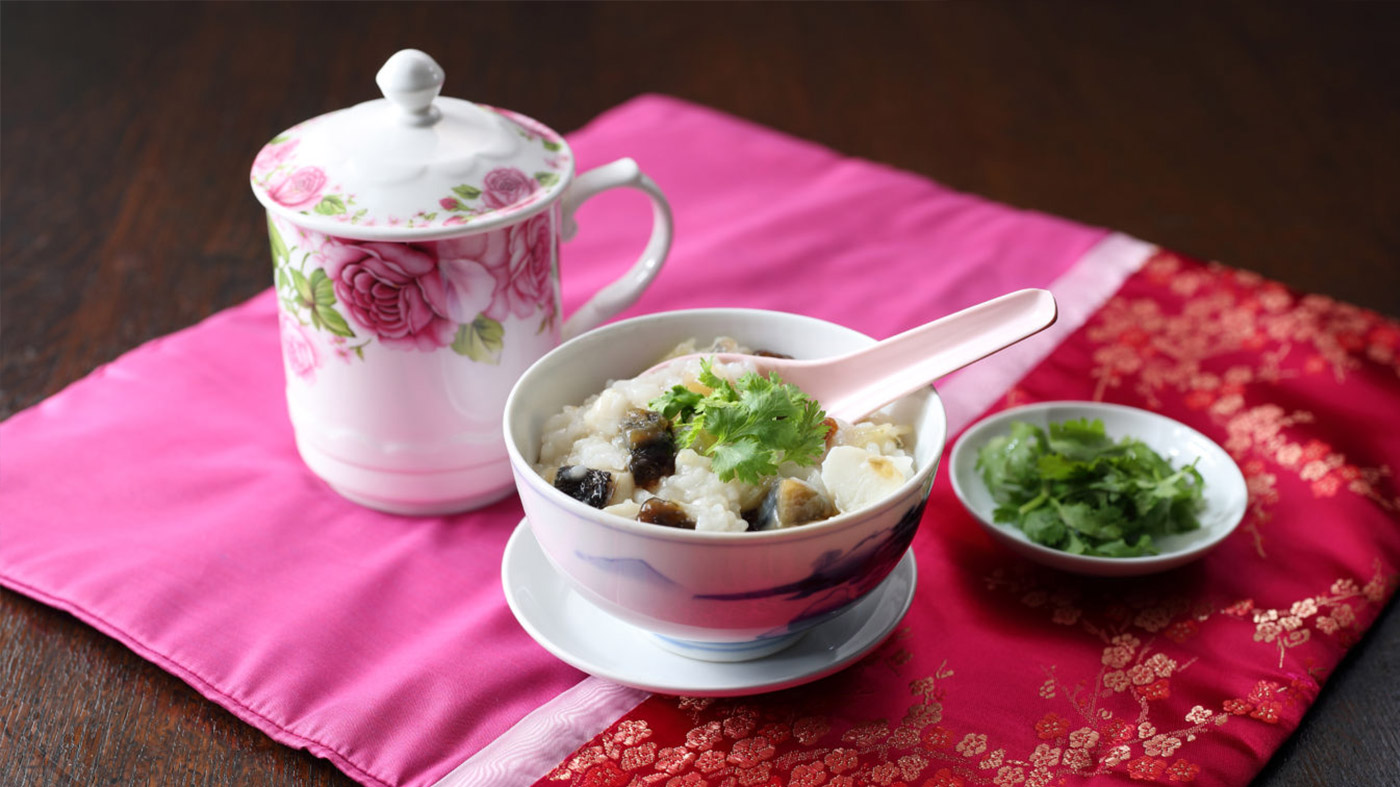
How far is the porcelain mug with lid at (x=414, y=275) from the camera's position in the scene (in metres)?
1.17

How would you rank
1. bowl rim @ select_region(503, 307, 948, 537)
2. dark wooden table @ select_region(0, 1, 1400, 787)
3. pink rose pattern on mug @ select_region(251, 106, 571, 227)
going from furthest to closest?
1. dark wooden table @ select_region(0, 1, 1400, 787)
2. pink rose pattern on mug @ select_region(251, 106, 571, 227)
3. bowl rim @ select_region(503, 307, 948, 537)

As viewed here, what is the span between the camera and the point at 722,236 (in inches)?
75.0

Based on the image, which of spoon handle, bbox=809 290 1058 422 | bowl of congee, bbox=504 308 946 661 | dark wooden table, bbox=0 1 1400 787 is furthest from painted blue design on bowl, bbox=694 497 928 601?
dark wooden table, bbox=0 1 1400 787

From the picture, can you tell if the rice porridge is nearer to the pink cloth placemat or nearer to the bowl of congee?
the bowl of congee

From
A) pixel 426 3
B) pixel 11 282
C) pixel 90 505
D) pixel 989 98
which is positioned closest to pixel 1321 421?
pixel 989 98

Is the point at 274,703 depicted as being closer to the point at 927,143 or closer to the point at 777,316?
the point at 777,316

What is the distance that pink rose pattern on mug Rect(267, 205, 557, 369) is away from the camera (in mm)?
1176

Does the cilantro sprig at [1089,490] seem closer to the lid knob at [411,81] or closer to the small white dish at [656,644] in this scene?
the small white dish at [656,644]

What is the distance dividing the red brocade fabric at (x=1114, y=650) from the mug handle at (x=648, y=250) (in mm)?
421

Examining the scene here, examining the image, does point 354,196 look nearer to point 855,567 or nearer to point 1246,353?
Result: point 855,567

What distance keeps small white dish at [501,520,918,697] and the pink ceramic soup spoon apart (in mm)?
181

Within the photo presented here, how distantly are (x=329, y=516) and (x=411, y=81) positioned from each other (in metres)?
0.47

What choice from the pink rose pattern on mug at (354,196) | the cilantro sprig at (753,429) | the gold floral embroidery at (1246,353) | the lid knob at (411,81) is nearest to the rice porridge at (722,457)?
the cilantro sprig at (753,429)

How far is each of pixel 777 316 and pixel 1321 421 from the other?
747mm
